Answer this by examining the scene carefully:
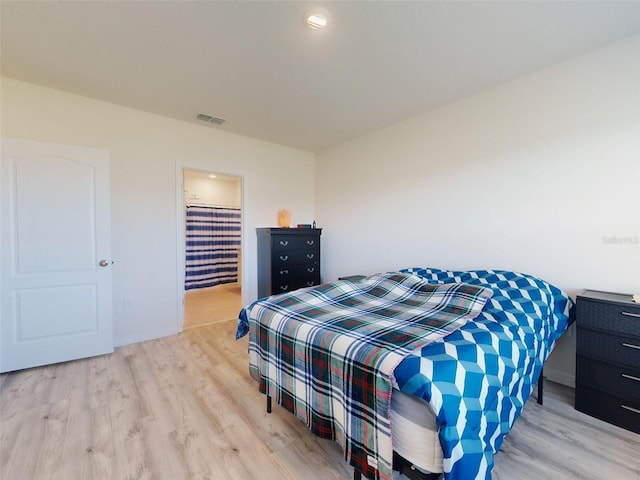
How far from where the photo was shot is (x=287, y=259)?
388 cm

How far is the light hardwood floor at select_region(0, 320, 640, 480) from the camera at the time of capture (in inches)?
57.0

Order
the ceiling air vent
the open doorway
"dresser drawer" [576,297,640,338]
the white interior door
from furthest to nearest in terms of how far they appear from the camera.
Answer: the open doorway
the ceiling air vent
the white interior door
"dresser drawer" [576,297,640,338]

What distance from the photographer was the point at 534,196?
2.36 metres

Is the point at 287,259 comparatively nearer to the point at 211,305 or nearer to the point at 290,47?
the point at 211,305

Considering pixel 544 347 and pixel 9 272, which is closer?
pixel 544 347

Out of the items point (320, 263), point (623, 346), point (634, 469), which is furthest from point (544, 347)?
point (320, 263)

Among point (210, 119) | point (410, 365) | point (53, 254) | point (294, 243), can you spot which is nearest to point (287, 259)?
point (294, 243)

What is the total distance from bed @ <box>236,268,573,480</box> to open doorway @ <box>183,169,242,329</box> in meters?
3.78

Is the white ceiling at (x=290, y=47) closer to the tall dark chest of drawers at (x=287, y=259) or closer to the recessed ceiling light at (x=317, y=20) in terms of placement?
the recessed ceiling light at (x=317, y=20)

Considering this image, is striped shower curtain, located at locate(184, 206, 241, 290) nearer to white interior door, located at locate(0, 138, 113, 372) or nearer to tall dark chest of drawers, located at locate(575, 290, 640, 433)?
white interior door, located at locate(0, 138, 113, 372)

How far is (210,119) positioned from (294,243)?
73.0 inches

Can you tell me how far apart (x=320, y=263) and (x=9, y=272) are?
10.9 ft

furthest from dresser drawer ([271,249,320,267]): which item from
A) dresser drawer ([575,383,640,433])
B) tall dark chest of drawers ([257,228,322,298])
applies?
dresser drawer ([575,383,640,433])

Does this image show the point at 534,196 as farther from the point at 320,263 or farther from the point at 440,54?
the point at 320,263
